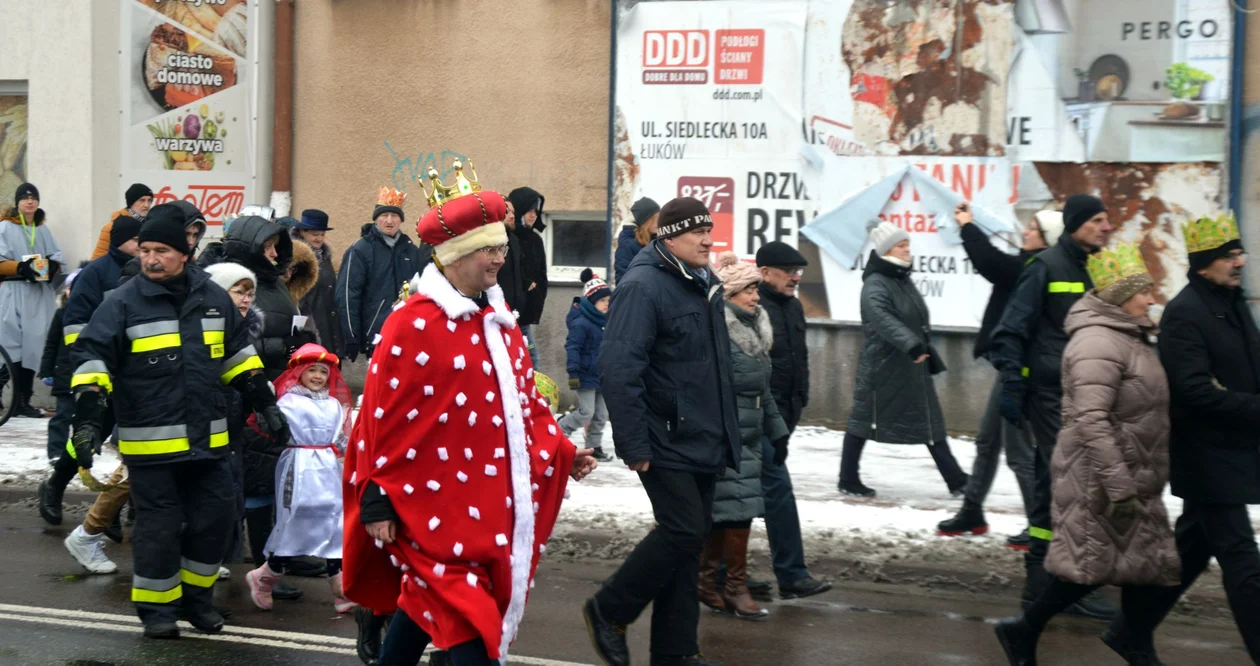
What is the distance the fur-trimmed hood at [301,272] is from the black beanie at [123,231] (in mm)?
906

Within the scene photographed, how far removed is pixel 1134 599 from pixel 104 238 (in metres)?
7.73

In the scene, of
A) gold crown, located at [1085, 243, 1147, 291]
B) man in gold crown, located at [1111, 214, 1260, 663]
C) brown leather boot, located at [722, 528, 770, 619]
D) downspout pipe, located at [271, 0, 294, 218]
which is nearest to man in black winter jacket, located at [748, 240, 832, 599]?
brown leather boot, located at [722, 528, 770, 619]

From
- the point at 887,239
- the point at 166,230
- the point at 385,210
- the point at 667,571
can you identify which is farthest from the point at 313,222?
the point at 667,571

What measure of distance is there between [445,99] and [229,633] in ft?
25.4

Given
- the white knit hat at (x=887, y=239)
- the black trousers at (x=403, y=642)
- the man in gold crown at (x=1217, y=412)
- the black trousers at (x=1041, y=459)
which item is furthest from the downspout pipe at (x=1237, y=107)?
the black trousers at (x=403, y=642)

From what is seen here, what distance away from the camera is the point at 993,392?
8867 millimetres

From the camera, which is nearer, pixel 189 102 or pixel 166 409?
pixel 166 409

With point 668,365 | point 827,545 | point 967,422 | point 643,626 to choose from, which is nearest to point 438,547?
point 668,365

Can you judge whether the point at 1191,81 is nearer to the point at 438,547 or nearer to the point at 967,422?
the point at 967,422

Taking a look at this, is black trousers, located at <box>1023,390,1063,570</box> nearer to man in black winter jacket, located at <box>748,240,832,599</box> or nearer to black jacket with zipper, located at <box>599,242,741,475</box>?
man in black winter jacket, located at <box>748,240,832,599</box>

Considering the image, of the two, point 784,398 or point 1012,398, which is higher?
point 1012,398

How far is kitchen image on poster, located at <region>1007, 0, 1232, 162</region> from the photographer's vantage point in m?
11.0

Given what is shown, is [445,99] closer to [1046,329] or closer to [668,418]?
[1046,329]

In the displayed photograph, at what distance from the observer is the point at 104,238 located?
10789mm
